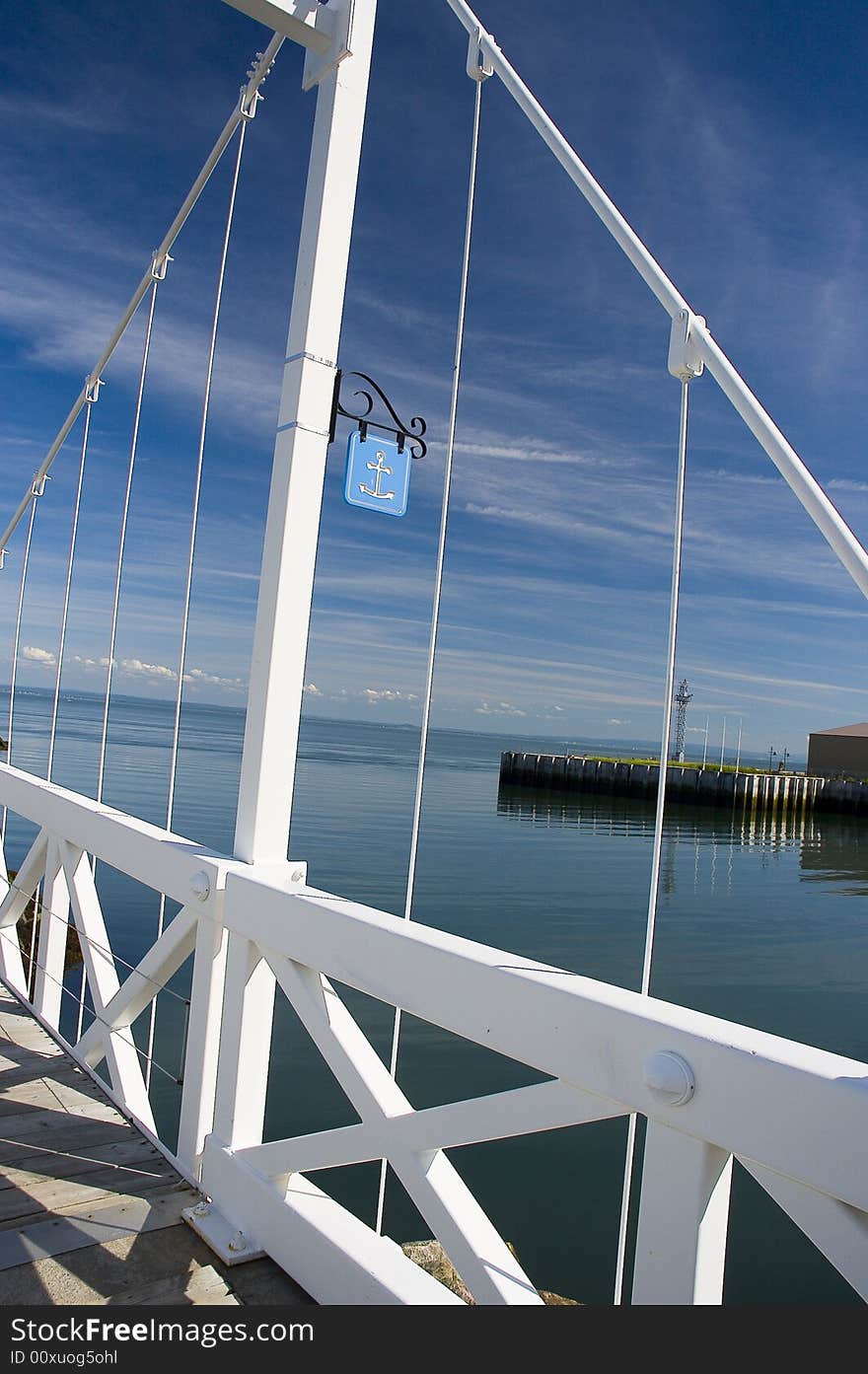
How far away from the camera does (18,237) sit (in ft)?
29.4

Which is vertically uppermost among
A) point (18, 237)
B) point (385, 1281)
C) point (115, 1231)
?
point (18, 237)

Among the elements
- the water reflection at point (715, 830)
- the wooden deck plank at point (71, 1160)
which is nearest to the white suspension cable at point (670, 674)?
the wooden deck plank at point (71, 1160)

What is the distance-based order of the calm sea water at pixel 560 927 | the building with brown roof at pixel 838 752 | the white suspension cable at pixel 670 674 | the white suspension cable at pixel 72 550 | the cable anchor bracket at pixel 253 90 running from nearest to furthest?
the white suspension cable at pixel 670 674, the cable anchor bracket at pixel 253 90, the white suspension cable at pixel 72 550, the calm sea water at pixel 560 927, the building with brown roof at pixel 838 752

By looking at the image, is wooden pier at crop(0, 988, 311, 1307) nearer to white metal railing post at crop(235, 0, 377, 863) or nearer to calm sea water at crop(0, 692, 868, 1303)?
calm sea water at crop(0, 692, 868, 1303)

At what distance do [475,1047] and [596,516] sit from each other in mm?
31235

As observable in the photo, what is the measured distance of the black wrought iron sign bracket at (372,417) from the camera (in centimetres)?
233

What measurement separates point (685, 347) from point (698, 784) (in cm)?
3639

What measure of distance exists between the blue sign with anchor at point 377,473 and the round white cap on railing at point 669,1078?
155 cm

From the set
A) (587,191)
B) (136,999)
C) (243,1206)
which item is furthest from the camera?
(136,999)

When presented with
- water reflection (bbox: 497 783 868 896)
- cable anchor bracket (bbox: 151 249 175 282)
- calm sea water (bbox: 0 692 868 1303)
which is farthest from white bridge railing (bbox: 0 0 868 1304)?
water reflection (bbox: 497 783 868 896)

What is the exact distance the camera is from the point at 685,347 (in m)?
1.52

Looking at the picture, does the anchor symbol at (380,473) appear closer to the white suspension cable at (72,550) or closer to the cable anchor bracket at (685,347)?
the cable anchor bracket at (685,347)

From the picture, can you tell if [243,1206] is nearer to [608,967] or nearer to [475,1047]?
[475,1047]

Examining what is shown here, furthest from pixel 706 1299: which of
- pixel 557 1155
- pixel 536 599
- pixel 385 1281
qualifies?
pixel 536 599
